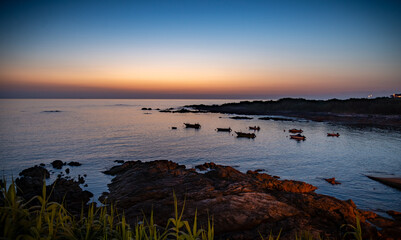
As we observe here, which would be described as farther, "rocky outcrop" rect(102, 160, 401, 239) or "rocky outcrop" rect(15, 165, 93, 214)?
"rocky outcrop" rect(15, 165, 93, 214)

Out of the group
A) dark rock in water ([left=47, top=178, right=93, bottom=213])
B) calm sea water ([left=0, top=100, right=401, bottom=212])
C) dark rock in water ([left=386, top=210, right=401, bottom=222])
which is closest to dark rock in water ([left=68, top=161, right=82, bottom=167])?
calm sea water ([left=0, top=100, right=401, bottom=212])

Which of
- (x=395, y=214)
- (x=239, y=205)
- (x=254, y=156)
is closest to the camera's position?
(x=239, y=205)

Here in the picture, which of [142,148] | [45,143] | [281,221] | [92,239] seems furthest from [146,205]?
[45,143]

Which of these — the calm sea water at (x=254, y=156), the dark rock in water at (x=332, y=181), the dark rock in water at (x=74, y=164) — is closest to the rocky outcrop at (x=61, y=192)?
the calm sea water at (x=254, y=156)

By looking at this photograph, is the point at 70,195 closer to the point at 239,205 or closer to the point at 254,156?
the point at 239,205

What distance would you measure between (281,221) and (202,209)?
3.12 m

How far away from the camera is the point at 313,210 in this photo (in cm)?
948

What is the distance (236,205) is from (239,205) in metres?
0.13

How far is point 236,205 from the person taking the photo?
9.34m

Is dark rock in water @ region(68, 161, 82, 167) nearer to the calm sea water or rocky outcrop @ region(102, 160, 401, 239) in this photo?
the calm sea water

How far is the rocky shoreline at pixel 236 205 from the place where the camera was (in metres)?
8.14

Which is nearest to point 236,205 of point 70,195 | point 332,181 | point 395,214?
point 395,214

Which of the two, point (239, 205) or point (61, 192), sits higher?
point (239, 205)

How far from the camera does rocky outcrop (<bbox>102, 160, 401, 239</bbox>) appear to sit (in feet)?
26.6
